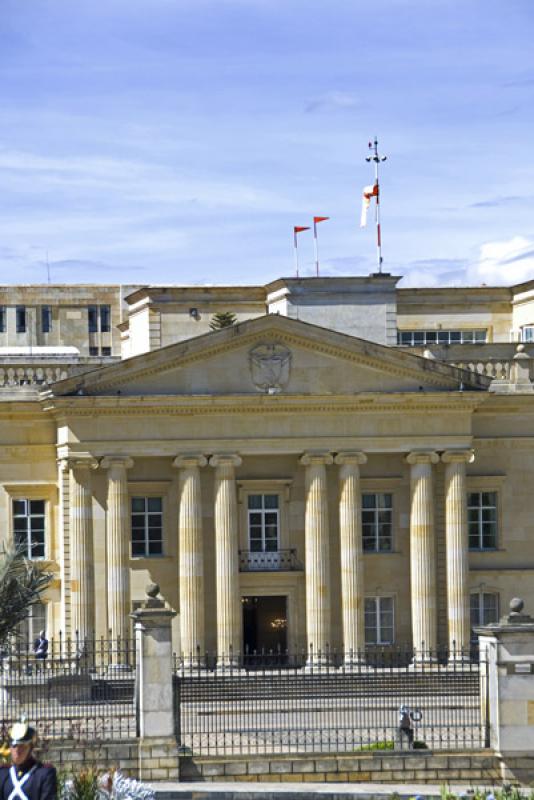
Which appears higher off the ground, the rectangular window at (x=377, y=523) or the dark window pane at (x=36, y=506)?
the dark window pane at (x=36, y=506)

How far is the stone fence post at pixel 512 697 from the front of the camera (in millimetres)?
52438

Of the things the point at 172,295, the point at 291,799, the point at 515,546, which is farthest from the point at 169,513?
the point at 291,799

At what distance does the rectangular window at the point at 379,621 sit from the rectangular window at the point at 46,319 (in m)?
55.8

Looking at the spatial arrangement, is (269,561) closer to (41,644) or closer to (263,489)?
(263,489)

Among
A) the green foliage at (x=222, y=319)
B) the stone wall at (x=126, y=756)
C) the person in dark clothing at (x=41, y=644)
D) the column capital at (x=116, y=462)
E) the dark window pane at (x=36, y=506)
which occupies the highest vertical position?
the green foliage at (x=222, y=319)

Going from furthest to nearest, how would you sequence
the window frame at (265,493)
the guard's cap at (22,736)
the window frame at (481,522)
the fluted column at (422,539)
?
1. the window frame at (481,522)
2. the window frame at (265,493)
3. the fluted column at (422,539)
4. the guard's cap at (22,736)

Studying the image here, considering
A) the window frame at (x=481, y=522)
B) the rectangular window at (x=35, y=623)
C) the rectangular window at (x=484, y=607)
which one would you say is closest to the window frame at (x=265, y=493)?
the window frame at (x=481, y=522)

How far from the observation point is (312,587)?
7294 cm

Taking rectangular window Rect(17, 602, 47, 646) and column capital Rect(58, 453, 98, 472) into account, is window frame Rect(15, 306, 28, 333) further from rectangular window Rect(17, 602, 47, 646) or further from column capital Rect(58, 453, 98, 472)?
column capital Rect(58, 453, 98, 472)

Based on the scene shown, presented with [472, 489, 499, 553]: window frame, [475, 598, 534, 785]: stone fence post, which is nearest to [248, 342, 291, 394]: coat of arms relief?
[472, 489, 499, 553]: window frame

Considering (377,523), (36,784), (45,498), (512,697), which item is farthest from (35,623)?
(36,784)

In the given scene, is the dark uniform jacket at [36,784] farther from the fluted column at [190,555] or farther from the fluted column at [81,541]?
the fluted column at [190,555]

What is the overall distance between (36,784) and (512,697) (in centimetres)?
2216

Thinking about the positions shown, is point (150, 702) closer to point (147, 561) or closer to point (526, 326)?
point (147, 561)
